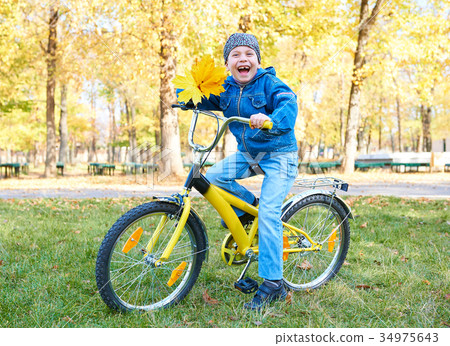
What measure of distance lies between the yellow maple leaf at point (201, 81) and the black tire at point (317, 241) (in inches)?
47.3

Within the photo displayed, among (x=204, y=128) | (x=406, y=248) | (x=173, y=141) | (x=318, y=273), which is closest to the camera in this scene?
(x=318, y=273)

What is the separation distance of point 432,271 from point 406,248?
750 millimetres

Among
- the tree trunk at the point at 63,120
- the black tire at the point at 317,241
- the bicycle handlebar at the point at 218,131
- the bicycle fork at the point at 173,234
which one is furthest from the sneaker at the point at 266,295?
the tree trunk at the point at 63,120

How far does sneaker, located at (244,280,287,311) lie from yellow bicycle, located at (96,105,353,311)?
114mm

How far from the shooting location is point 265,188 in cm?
283

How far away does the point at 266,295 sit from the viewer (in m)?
2.81

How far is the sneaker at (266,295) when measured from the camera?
2.76 metres

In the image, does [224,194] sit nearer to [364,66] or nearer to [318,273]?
[318,273]

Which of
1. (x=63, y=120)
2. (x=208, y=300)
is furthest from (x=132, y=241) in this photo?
(x=63, y=120)

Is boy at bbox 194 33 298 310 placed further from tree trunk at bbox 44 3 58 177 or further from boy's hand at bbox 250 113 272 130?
tree trunk at bbox 44 3 58 177

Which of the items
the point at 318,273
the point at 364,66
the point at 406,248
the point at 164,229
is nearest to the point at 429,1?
the point at 364,66

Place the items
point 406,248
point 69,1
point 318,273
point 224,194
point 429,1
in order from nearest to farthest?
point 224,194
point 318,273
point 406,248
point 69,1
point 429,1

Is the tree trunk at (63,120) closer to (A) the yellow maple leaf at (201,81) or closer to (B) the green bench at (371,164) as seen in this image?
(B) the green bench at (371,164)

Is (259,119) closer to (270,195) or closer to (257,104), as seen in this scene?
(257,104)
